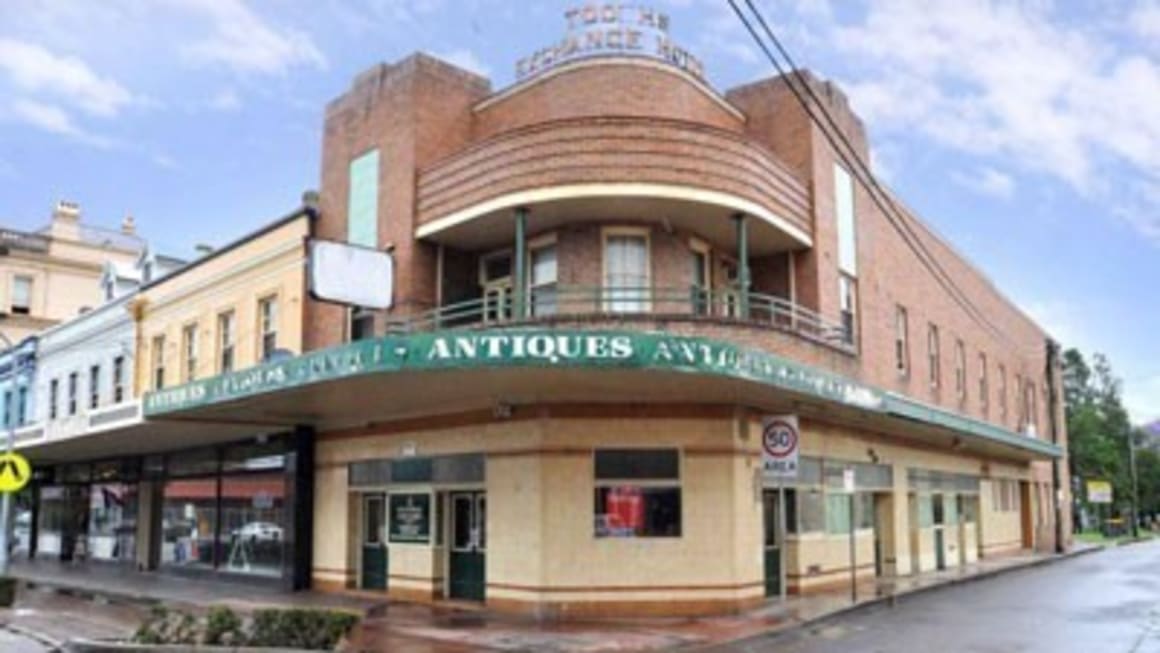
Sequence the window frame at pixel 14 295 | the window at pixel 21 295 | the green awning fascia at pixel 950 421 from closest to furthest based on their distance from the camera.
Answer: the green awning fascia at pixel 950 421, the window frame at pixel 14 295, the window at pixel 21 295

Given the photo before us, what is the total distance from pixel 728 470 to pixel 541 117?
25.2 ft

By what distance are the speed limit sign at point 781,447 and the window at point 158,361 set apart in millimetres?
17587

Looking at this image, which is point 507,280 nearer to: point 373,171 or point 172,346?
point 373,171

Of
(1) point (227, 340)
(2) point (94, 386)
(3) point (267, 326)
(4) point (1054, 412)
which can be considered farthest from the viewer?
(4) point (1054, 412)

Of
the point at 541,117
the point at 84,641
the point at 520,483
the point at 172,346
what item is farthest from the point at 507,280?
the point at 172,346

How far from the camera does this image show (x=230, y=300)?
25641 millimetres

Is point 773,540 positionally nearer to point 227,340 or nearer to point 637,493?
point 637,493

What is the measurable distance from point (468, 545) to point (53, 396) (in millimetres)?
22098

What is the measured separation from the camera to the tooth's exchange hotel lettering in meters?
17.4

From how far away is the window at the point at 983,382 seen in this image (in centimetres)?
3509

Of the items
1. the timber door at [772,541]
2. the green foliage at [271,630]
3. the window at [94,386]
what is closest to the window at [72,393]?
the window at [94,386]

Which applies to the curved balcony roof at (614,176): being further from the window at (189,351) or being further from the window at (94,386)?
the window at (94,386)

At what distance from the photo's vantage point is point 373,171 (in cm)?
2209

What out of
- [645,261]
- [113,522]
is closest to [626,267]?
[645,261]
